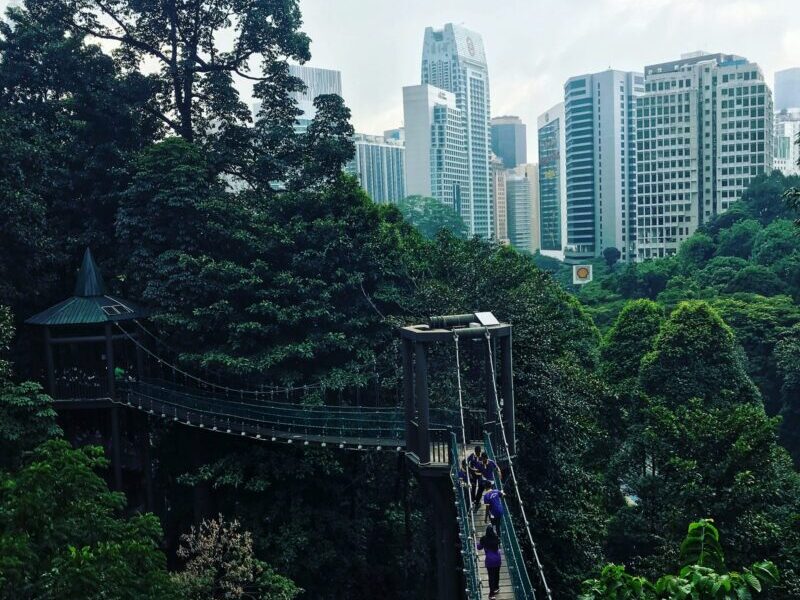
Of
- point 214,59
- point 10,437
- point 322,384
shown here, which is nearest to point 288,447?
point 322,384

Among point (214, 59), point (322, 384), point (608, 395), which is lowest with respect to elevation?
point (608, 395)

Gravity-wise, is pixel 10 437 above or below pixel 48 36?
below

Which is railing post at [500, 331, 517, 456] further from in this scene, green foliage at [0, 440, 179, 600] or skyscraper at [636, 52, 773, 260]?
skyscraper at [636, 52, 773, 260]

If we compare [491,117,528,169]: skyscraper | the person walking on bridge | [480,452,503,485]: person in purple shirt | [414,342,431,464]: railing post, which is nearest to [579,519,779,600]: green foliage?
[480,452,503,485]: person in purple shirt

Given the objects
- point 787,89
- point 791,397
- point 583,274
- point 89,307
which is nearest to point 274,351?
point 89,307

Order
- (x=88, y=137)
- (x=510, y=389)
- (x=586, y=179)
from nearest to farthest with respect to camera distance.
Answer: (x=510, y=389) → (x=88, y=137) → (x=586, y=179)

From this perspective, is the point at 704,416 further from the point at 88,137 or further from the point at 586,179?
the point at 586,179

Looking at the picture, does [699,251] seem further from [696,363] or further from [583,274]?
[696,363]
